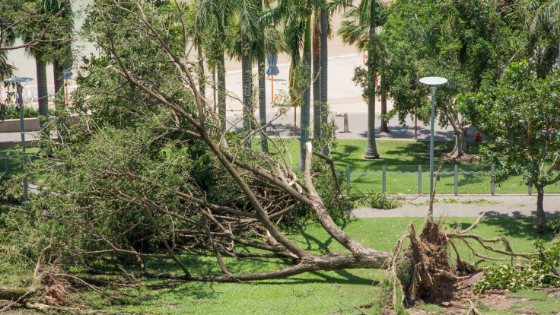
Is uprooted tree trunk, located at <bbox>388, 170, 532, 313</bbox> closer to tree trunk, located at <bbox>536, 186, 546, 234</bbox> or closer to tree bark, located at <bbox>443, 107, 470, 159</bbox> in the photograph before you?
tree trunk, located at <bbox>536, 186, 546, 234</bbox>

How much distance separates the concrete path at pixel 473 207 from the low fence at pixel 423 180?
1.05 feet

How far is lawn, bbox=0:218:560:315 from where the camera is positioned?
9523mm

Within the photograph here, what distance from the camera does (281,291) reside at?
35.2 ft

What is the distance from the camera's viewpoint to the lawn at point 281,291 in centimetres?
952

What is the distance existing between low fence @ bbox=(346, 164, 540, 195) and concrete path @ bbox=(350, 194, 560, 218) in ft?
1.05

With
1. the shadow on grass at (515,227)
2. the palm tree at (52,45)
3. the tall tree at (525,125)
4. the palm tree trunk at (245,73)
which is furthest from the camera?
the palm tree trunk at (245,73)

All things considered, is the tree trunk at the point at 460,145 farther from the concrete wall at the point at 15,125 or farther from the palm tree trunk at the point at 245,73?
the concrete wall at the point at 15,125

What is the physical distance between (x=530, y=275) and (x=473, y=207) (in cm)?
664

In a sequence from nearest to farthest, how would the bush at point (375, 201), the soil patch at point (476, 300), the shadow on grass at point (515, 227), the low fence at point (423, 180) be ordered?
the soil patch at point (476, 300) < the shadow on grass at point (515, 227) < the bush at point (375, 201) < the low fence at point (423, 180)

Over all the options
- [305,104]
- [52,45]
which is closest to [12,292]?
[52,45]

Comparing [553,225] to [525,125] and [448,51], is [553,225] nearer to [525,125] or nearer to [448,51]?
[525,125]

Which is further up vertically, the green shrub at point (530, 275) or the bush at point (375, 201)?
the bush at point (375, 201)

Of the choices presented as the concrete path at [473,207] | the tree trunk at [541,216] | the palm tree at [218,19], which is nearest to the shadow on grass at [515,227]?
the tree trunk at [541,216]

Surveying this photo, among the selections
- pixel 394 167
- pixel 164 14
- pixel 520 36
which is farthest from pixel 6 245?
pixel 520 36
